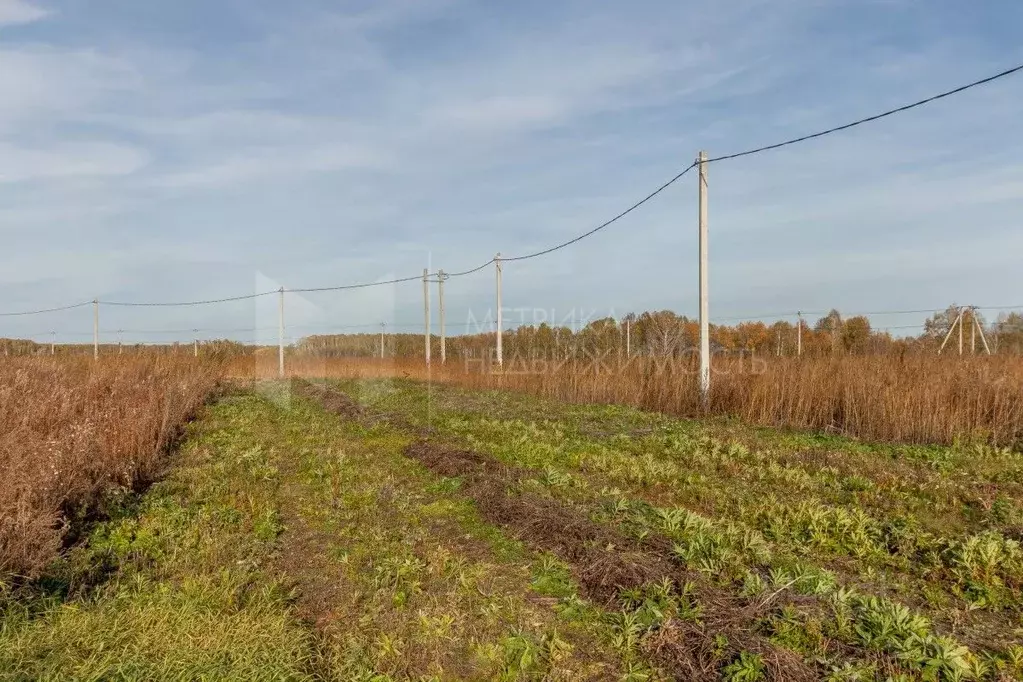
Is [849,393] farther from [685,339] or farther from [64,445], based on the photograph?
[685,339]

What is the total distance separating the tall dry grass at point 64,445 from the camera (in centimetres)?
408

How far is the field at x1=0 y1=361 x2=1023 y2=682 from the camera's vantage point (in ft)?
9.58

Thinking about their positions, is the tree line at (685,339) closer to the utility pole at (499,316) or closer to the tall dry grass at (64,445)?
the utility pole at (499,316)

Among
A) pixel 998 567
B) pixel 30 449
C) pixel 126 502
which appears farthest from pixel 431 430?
pixel 998 567

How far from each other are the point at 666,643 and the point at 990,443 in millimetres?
7466

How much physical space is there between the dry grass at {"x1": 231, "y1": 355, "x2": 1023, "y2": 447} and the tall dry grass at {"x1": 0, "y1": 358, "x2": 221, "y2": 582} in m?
8.30

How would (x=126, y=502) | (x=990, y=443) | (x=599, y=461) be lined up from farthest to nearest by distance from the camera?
(x=990, y=443) < (x=599, y=461) < (x=126, y=502)

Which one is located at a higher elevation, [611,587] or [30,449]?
[30,449]

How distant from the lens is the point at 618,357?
1512 centimetres

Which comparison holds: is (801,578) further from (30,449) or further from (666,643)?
(30,449)

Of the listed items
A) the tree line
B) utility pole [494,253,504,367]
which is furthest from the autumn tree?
utility pole [494,253,504,367]

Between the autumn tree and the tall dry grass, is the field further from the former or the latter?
the autumn tree

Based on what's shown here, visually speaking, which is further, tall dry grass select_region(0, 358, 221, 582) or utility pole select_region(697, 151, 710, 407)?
utility pole select_region(697, 151, 710, 407)

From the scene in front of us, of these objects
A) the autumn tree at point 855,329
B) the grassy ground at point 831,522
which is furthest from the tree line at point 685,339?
the grassy ground at point 831,522
